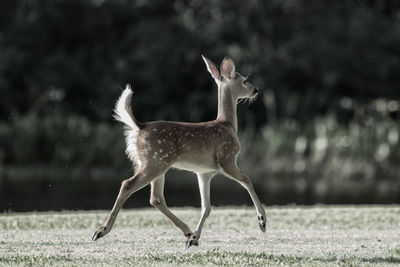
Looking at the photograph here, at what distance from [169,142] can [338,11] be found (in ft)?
91.7

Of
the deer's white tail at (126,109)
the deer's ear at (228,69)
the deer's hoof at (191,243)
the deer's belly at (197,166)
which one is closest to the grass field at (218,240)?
the deer's hoof at (191,243)

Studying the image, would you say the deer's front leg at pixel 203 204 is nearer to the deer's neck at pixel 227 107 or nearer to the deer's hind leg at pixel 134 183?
the deer's hind leg at pixel 134 183

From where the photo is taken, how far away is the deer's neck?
9.73 m

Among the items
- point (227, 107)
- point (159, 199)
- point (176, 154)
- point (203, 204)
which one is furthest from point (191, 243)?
point (227, 107)

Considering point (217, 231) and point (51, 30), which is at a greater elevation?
point (51, 30)

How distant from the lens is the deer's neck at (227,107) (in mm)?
9734

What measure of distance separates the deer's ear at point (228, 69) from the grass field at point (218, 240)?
1891 mm

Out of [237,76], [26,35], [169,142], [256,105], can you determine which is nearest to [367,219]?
[237,76]

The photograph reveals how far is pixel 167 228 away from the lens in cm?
1108

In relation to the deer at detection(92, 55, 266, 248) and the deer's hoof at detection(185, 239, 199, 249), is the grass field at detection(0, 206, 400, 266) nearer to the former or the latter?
the deer's hoof at detection(185, 239, 199, 249)

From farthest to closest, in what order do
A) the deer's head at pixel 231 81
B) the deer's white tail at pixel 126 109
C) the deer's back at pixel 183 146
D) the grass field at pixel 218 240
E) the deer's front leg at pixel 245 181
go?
1. the deer's head at pixel 231 81
2. the deer's front leg at pixel 245 181
3. the deer's white tail at pixel 126 109
4. the deer's back at pixel 183 146
5. the grass field at pixel 218 240

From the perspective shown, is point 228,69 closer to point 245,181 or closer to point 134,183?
point 245,181

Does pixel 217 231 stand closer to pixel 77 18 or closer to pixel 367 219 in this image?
pixel 367 219

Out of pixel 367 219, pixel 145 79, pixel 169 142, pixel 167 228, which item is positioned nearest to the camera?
pixel 169 142
